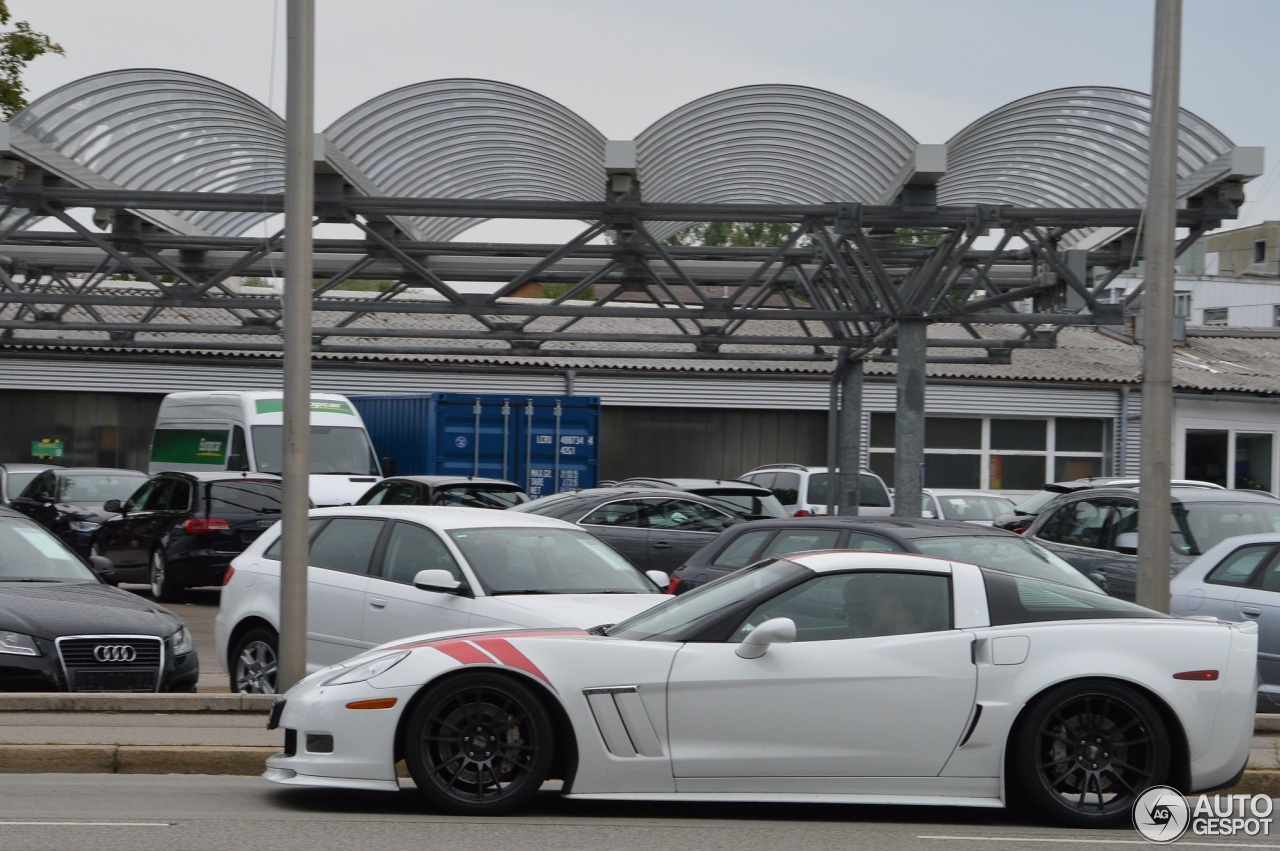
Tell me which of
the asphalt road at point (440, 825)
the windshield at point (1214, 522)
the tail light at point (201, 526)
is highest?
the windshield at point (1214, 522)

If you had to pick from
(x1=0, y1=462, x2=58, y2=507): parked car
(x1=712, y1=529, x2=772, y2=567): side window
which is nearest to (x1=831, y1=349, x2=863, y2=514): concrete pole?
(x1=712, y1=529, x2=772, y2=567): side window

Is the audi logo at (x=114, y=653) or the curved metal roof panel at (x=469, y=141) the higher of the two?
the curved metal roof panel at (x=469, y=141)

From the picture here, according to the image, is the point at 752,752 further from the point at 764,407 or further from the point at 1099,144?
the point at 764,407

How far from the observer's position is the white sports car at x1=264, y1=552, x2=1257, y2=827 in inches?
265

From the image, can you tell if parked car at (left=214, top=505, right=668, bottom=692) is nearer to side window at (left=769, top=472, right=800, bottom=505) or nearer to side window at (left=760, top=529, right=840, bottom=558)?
side window at (left=760, top=529, right=840, bottom=558)

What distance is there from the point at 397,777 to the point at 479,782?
1.21 ft

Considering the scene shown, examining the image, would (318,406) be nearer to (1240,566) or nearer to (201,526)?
(201,526)

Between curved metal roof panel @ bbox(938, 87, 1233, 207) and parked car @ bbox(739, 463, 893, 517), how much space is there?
7.18 metres

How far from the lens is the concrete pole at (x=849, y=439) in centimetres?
2323

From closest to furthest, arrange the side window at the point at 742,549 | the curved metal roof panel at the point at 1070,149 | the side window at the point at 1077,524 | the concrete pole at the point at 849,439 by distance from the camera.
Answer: the side window at the point at 742,549
the side window at the point at 1077,524
the curved metal roof panel at the point at 1070,149
the concrete pole at the point at 849,439

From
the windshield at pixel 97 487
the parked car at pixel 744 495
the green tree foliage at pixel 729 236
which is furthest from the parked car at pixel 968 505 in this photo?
the green tree foliage at pixel 729 236

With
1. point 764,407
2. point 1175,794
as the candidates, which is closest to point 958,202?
point 1175,794

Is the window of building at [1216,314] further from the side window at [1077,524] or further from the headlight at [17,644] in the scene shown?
the headlight at [17,644]

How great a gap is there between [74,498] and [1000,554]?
1650cm
